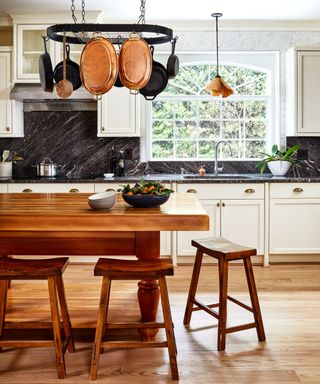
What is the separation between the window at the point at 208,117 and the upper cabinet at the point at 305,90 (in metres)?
0.54

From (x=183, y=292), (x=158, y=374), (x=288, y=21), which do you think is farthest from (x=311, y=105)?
(x=158, y=374)

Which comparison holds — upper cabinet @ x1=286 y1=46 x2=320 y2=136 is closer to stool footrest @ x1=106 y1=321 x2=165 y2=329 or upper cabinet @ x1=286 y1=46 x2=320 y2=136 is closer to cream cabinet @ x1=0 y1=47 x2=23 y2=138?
cream cabinet @ x1=0 y1=47 x2=23 y2=138

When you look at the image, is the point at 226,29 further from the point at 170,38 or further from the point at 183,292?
the point at 183,292

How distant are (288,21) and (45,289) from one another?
147 inches

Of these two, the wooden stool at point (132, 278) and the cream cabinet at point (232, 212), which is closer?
the wooden stool at point (132, 278)

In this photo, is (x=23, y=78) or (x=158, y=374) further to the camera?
(x=23, y=78)

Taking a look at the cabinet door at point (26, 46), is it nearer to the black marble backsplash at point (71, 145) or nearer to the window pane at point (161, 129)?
the black marble backsplash at point (71, 145)

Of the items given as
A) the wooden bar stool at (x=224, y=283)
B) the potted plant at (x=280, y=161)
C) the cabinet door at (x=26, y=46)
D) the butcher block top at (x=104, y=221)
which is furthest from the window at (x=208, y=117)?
the butcher block top at (x=104, y=221)

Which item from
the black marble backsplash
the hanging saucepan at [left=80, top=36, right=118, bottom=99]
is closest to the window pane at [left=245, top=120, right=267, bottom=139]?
the black marble backsplash

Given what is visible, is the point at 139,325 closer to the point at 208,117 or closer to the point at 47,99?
the point at 47,99

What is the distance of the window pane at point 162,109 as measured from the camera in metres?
6.28

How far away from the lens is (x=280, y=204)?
17.9ft

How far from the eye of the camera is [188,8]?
214 inches

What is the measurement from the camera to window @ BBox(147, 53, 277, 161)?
20.5ft
